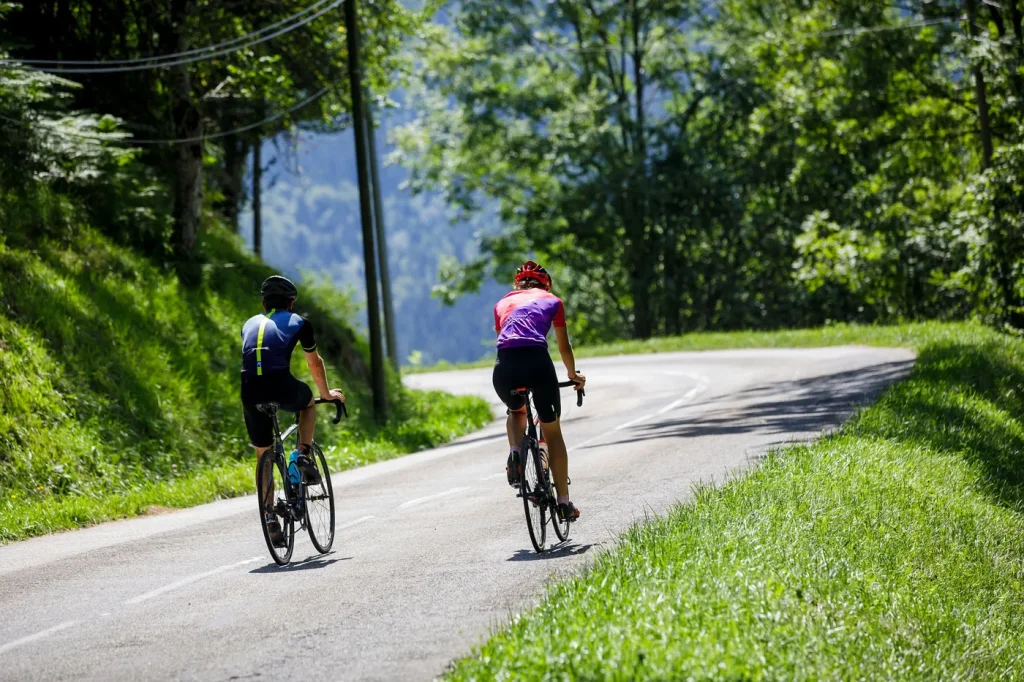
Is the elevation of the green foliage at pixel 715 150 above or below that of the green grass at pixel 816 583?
above

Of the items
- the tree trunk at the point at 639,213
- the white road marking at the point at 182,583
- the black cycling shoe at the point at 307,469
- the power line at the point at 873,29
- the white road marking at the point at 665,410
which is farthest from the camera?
the tree trunk at the point at 639,213

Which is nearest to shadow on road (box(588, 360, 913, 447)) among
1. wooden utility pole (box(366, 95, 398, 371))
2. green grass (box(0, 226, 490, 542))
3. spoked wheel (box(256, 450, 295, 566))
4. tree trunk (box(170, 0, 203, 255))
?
green grass (box(0, 226, 490, 542))

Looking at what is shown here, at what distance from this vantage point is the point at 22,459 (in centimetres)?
1294

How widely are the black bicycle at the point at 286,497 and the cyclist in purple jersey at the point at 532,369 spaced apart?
1.23m

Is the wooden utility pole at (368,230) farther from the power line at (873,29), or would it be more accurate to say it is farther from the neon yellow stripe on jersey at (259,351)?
the power line at (873,29)

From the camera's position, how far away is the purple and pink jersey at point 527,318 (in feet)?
27.6

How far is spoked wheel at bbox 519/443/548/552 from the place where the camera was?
8.21 metres

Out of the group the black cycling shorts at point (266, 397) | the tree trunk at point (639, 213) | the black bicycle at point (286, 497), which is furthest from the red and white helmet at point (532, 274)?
the tree trunk at point (639, 213)


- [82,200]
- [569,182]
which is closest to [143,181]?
[82,200]

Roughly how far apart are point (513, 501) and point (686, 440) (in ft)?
13.9

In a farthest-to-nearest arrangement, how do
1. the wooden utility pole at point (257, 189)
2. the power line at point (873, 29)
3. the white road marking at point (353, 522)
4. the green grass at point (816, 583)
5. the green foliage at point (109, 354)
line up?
the power line at point (873, 29)
the wooden utility pole at point (257, 189)
the green foliage at point (109, 354)
the white road marking at point (353, 522)
the green grass at point (816, 583)

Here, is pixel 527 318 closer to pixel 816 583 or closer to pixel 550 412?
pixel 550 412

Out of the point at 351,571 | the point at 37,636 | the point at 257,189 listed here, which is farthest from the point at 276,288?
the point at 257,189

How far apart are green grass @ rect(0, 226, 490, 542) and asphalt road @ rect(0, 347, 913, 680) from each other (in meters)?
1.25
